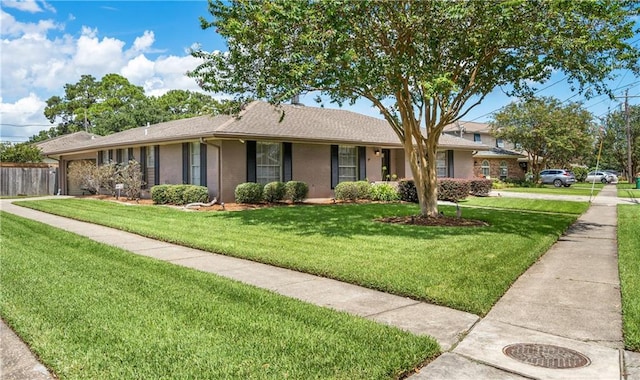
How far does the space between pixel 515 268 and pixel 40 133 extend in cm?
6773

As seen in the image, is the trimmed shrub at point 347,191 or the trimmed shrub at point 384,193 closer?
the trimmed shrub at point 347,191

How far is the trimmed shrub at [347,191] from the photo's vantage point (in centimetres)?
1803

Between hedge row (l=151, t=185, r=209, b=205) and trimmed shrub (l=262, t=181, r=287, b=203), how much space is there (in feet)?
6.94

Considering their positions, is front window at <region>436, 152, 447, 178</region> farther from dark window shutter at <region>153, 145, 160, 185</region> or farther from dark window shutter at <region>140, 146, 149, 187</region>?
dark window shutter at <region>140, 146, 149, 187</region>

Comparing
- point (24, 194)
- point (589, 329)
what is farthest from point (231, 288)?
point (24, 194)

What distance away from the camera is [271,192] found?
16547 millimetres

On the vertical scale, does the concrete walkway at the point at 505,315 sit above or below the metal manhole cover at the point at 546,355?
above

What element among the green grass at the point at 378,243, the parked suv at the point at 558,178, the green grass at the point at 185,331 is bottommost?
the green grass at the point at 185,331

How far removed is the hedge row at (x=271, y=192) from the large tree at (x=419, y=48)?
16.3 ft

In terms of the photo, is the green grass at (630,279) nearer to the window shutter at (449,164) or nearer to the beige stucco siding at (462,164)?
the window shutter at (449,164)

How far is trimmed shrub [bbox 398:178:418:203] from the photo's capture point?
60.0 feet

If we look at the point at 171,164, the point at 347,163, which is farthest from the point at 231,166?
the point at 347,163

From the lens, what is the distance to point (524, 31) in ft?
31.0

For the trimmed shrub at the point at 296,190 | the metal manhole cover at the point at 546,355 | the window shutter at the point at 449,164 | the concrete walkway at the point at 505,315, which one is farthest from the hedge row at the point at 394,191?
the metal manhole cover at the point at 546,355
